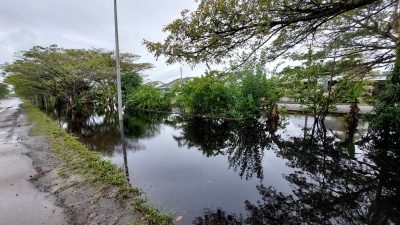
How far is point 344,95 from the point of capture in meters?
14.2

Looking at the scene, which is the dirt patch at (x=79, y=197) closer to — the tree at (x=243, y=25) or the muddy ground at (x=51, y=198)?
the muddy ground at (x=51, y=198)

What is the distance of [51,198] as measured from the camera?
17.3ft

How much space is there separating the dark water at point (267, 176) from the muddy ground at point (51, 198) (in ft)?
3.05

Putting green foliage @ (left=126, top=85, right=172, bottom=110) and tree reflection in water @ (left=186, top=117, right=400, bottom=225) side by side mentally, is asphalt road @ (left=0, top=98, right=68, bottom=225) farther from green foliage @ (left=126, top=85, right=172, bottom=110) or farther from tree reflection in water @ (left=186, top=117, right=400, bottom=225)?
green foliage @ (left=126, top=85, right=172, bottom=110)

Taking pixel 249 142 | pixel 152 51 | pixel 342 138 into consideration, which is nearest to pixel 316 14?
pixel 152 51

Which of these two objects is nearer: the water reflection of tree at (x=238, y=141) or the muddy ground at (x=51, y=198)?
the muddy ground at (x=51, y=198)

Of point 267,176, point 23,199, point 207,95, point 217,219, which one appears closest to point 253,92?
point 207,95

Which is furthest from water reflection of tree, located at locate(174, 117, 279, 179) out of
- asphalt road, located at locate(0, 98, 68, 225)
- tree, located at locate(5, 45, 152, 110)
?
tree, located at locate(5, 45, 152, 110)

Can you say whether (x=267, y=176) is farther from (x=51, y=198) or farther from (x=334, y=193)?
(x=51, y=198)

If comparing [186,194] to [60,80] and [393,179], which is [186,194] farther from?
[60,80]

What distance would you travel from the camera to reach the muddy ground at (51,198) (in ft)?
14.5

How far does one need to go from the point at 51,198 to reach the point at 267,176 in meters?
4.99

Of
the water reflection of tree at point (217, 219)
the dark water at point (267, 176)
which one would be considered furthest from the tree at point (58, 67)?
the water reflection of tree at point (217, 219)

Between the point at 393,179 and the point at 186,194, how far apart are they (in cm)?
498
